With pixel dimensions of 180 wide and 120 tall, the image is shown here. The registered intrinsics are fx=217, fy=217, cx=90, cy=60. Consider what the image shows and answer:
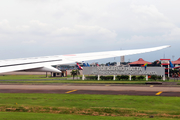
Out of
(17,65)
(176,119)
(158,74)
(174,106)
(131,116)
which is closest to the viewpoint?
(176,119)

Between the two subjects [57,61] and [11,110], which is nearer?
[11,110]

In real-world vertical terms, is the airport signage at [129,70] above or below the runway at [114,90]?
above

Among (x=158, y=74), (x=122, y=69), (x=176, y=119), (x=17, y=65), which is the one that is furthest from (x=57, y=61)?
(x=158, y=74)

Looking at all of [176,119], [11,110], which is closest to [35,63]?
[11,110]

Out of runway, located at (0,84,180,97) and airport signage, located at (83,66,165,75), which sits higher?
airport signage, located at (83,66,165,75)

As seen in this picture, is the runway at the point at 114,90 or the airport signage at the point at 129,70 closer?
the runway at the point at 114,90

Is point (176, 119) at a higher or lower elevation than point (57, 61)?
lower

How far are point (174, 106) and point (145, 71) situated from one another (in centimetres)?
3715

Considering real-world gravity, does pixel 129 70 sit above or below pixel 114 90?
above

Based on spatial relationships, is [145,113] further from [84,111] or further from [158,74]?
[158,74]

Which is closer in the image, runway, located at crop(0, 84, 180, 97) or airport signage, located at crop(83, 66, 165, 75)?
runway, located at crop(0, 84, 180, 97)

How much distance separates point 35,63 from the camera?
2505 centimetres

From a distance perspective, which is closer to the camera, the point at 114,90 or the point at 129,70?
the point at 114,90

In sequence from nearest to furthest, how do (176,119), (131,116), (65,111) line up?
(176,119) < (131,116) < (65,111)
